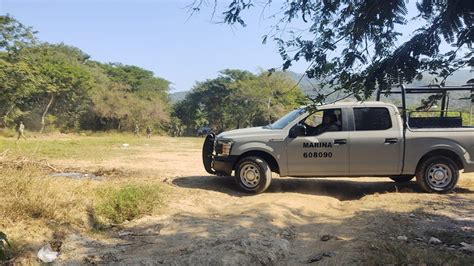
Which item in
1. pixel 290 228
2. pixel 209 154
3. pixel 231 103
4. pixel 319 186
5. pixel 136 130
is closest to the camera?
pixel 290 228

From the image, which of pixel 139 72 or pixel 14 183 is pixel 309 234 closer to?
pixel 14 183

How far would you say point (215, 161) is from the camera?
9.18m

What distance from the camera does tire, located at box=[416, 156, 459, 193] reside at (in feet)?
29.2

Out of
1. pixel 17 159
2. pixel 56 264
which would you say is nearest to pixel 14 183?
pixel 56 264

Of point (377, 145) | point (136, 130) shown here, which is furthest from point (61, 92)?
point (377, 145)

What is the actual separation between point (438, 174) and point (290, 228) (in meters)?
4.05

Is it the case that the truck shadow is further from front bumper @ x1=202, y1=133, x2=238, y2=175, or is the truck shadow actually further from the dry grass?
the dry grass

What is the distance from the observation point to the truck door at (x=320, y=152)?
8.87 meters

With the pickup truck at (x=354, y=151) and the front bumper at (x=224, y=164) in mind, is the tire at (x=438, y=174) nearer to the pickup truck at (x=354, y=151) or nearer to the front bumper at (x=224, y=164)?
the pickup truck at (x=354, y=151)

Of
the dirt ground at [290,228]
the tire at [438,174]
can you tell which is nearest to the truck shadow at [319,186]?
the dirt ground at [290,228]

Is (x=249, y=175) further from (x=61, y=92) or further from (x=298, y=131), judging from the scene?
(x=61, y=92)

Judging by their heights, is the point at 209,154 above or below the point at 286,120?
below

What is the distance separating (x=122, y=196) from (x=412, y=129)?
5.61 m

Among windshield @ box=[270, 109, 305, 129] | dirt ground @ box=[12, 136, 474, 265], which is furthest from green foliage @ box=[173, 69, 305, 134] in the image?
dirt ground @ box=[12, 136, 474, 265]
